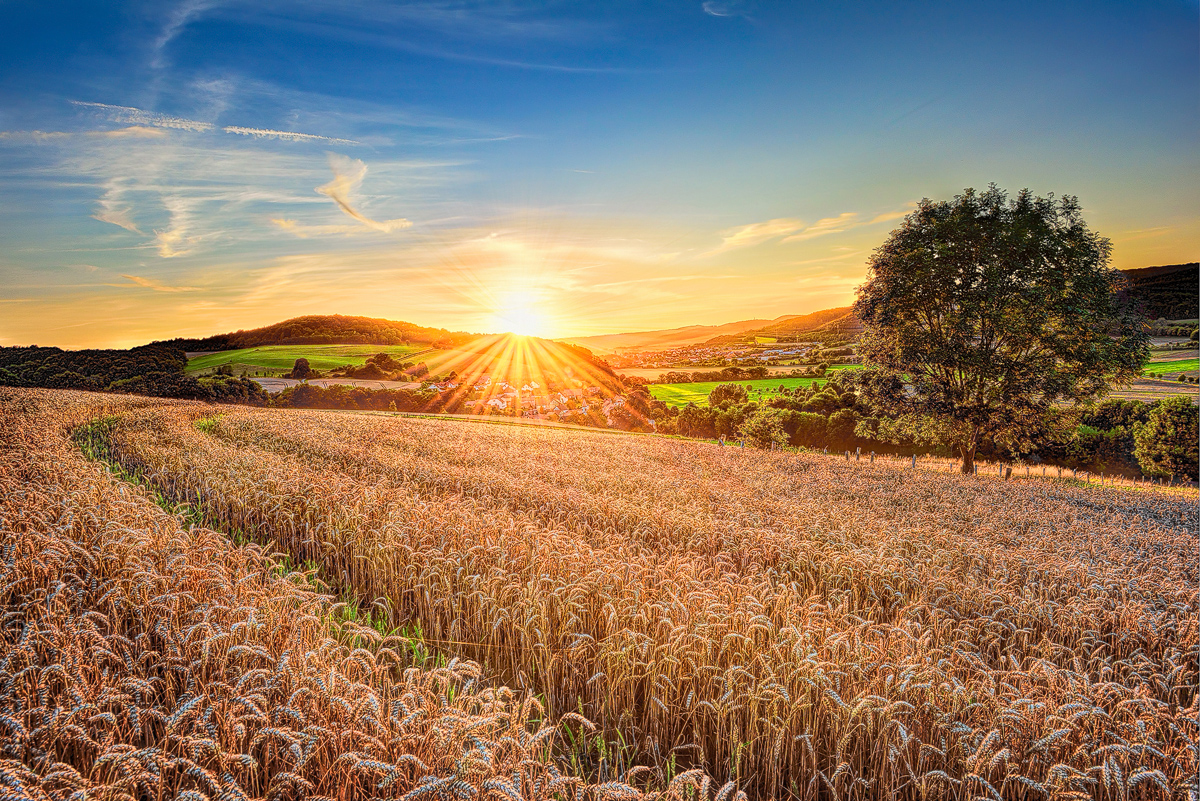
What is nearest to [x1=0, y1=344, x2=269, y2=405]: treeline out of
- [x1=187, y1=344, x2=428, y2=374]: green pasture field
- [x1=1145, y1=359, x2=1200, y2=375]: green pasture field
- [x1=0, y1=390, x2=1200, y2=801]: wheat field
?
[x1=187, y1=344, x2=428, y2=374]: green pasture field

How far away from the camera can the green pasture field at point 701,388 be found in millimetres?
78125

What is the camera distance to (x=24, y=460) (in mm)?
9031

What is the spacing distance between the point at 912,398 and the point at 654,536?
21.3 metres

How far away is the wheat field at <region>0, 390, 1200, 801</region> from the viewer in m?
2.69

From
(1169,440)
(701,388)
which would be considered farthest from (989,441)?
(701,388)

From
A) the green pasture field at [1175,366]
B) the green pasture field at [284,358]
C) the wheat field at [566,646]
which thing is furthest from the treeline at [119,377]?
the green pasture field at [1175,366]

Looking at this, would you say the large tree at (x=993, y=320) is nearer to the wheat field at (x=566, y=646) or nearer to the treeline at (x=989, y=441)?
the treeline at (x=989, y=441)

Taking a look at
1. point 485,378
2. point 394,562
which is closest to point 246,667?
point 394,562

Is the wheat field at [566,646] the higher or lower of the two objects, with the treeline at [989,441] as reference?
higher

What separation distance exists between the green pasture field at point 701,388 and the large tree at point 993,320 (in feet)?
160

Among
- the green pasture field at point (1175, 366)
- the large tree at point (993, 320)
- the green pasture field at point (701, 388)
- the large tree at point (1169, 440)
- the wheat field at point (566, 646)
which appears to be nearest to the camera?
the wheat field at point (566, 646)

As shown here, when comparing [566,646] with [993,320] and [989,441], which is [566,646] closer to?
[993,320]

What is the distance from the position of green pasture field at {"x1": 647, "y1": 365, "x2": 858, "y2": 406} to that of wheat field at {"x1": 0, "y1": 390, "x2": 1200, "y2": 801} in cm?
6805

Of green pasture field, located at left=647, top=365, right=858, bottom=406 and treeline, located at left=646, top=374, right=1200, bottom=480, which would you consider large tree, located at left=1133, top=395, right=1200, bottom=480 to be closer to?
treeline, located at left=646, top=374, right=1200, bottom=480
